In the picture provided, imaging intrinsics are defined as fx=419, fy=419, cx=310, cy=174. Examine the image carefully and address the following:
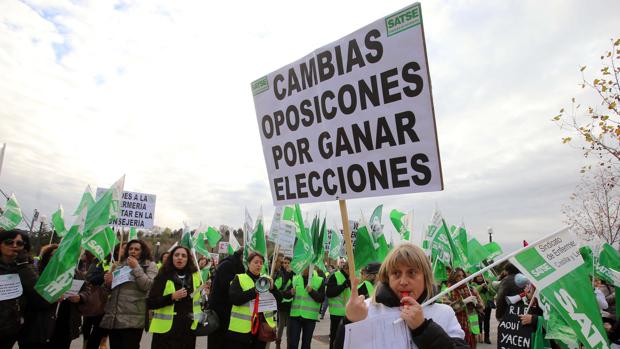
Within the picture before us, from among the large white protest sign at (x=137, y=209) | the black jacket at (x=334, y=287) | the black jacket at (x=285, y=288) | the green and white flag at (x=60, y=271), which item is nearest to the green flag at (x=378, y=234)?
the black jacket at (x=334, y=287)

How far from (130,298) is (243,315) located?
1688 millimetres

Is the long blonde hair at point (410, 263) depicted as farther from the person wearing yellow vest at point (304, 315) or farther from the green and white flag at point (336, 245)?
the green and white flag at point (336, 245)

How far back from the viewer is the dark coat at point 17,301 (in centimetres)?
451

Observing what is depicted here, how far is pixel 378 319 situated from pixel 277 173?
1608 mm

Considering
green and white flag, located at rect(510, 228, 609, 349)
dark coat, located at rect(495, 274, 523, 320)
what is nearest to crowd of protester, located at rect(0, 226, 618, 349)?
A: dark coat, located at rect(495, 274, 523, 320)

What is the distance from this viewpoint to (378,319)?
7.24 feet

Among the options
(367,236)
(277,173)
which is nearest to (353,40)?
(277,173)

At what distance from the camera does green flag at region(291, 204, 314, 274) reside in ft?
29.6

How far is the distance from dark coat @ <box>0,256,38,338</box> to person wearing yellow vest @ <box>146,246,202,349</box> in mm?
1373

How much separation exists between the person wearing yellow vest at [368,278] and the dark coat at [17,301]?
5.33 metres

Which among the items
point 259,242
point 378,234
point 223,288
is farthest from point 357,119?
point 378,234

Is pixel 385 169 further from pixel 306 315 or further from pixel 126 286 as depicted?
pixel 306 315

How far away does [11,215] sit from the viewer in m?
10.1

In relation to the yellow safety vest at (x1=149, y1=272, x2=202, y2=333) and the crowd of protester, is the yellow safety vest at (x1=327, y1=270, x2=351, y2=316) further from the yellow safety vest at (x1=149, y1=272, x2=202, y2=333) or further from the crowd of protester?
the yellow safety vest at (x1=149, y1=272, x2=202, y2=333)
